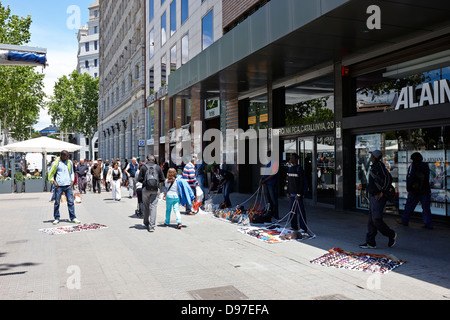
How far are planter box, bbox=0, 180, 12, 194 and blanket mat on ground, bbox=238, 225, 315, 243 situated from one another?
16151 millimetres

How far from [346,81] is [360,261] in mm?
7415

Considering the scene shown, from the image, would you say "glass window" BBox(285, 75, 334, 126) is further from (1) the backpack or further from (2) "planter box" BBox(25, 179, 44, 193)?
(2) "planter box" BBox(25, 179, 44, 193)

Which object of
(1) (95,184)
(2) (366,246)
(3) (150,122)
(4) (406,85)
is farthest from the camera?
(3) (150,122)

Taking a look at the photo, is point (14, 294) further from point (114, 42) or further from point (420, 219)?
point (114, 42)

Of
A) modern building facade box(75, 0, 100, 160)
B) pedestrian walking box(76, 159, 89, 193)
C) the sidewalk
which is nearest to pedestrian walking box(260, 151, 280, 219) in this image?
the sidewalk

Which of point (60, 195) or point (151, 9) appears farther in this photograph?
point (151, 9)

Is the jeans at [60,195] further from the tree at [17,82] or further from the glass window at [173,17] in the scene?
the tree at [17,82]

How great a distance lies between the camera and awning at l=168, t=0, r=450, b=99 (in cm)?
781

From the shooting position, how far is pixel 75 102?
64.6 m

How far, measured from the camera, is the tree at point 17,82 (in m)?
31.4

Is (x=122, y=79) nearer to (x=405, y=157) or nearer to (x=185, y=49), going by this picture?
(x=185, y=49)

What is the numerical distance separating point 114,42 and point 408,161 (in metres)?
44.8

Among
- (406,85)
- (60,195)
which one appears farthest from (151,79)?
(406,85)
